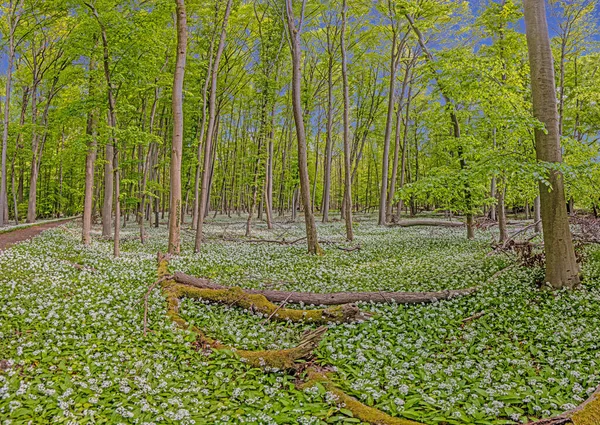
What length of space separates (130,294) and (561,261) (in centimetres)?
939

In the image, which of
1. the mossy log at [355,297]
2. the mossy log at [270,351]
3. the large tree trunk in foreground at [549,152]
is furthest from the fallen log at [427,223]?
the mossy log at [270,351]

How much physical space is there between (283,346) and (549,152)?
706 cm

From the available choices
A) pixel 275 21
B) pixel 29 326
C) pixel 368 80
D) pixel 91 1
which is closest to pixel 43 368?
pixel 29 326

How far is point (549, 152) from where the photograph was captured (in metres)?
7.77

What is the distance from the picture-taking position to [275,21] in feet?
71.6

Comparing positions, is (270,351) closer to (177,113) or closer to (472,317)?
(472,317)

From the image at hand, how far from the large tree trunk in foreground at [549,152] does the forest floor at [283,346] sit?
1.85ft

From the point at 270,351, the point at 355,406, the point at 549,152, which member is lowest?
the point at 355,406

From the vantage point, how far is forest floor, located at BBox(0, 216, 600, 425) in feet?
13.3

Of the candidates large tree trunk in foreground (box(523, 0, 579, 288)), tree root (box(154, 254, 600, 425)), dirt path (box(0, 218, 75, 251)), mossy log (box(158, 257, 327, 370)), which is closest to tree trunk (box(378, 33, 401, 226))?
large tree trunk in foreground (box(523, 0, 579, 288))

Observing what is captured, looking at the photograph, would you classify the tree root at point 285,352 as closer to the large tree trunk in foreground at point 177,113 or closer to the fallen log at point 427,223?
the large tree trunk in foreground at point 177,113

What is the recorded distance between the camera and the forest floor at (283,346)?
13.3 feet

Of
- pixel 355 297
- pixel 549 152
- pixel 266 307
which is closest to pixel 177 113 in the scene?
pixel 266 307

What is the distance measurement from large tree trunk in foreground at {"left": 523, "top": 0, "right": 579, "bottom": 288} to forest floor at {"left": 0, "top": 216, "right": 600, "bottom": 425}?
564mm
